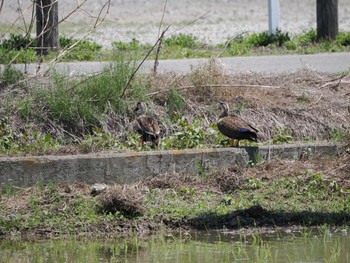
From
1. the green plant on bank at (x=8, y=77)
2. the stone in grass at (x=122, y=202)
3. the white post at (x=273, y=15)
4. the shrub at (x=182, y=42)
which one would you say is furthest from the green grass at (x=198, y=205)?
the white post at (x=273, y=15)

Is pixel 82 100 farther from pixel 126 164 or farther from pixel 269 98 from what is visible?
pixel 269 98

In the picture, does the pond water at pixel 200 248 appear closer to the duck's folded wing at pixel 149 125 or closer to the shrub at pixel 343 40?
the duck's folded wing at pixel 149 125

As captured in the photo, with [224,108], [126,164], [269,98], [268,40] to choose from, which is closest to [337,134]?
[269,98]

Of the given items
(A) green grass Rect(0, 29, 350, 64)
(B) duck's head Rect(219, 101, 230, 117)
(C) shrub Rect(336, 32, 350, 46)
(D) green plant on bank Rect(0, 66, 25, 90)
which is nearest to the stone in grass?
(B) duck's head Rect(219, 101, 230, 117)

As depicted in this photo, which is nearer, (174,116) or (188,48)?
(174,116)

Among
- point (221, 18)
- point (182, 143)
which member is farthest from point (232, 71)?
point (221, 18)

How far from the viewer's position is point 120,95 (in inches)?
482

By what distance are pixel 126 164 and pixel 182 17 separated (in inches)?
884

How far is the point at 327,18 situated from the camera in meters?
18.3

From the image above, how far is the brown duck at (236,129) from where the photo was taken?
11.0 meters

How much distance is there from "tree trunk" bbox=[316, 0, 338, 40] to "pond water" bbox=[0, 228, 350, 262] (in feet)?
31.8

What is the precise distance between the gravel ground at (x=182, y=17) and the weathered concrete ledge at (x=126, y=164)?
1299cm

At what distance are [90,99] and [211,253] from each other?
4.17m

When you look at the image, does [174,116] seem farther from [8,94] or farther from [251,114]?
[8,94]
